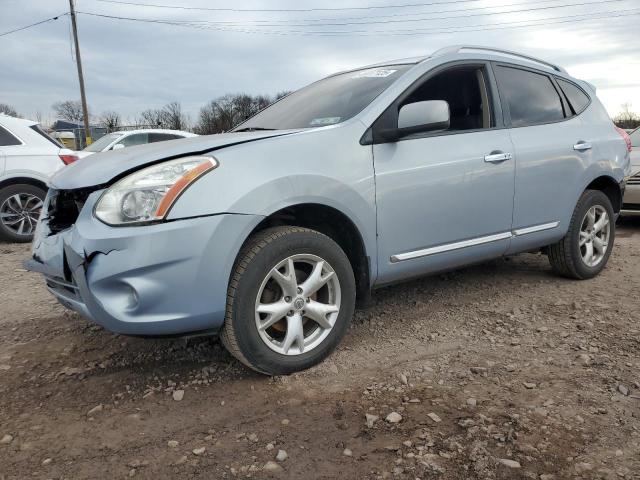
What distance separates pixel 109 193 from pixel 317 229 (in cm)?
109

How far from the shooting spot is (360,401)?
95.0 inches

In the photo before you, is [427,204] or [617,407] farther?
[427,204]

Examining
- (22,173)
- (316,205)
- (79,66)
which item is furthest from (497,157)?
(79,66)

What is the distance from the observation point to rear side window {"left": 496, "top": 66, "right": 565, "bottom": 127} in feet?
12.2

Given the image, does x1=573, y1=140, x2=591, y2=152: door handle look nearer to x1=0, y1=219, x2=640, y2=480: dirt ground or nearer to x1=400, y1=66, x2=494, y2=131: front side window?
x1=400, y1=66, x2=494, y2=131: front side window

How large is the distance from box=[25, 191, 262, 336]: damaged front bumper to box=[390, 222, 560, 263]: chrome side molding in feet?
3.49

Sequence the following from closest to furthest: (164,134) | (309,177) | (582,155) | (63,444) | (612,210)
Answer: (63,444), (309,177), (582,155), (612,210), (164,134)

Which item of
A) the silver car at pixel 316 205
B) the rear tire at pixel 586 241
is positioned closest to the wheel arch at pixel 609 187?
the rear tire at pixel 586 241

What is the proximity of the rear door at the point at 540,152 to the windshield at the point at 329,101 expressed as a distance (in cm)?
98

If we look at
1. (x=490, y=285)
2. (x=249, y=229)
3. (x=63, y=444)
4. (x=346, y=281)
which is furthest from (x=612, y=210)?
(x=63, y=444)

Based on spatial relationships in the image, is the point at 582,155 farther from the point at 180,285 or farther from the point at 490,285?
the point at 180,285

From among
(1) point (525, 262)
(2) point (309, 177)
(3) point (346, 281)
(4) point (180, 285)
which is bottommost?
(1) point (525, 262)

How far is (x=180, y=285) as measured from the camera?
229 centimetres

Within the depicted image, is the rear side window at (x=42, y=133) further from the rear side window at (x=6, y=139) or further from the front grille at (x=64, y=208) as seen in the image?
the front grille at (x=64, y=208)
